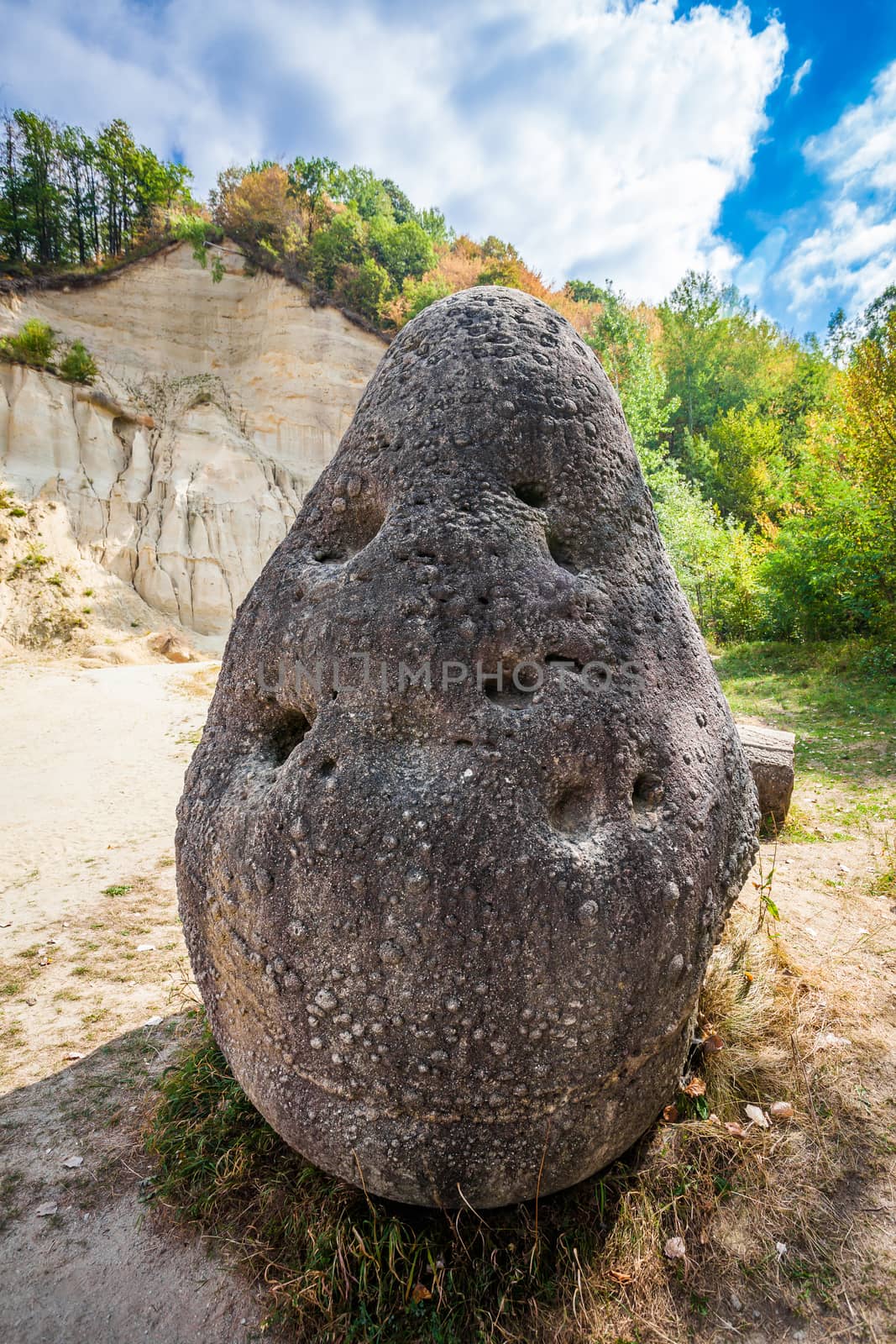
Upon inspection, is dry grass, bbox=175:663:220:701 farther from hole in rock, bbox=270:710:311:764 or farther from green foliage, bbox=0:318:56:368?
green foliage, bbox=0:318:56:368

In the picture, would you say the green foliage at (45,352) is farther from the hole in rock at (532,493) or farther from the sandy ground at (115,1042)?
the hole in rock at (532,493)

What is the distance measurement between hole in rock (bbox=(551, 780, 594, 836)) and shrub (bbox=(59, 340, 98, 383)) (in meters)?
18.4

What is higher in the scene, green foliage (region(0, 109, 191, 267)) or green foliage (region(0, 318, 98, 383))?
green foliage (region(0, 109, 191, 267))

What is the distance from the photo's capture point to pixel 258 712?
87.0 inches

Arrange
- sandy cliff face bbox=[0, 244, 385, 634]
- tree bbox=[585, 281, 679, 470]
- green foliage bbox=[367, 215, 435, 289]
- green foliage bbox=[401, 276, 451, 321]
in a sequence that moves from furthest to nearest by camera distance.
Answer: green foliage bbox=[367, 215, 435, 289], green foliage bbox=[401, 276, 451, 321], tree bbox=[585, 281, 679, 470], sandy cliff face bbox=[0, 244, 385, 634]

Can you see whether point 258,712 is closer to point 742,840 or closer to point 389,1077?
point 389,1077

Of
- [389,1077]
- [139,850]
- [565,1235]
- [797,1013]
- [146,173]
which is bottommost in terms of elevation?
[139,850]

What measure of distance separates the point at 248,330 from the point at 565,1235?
20.7 m

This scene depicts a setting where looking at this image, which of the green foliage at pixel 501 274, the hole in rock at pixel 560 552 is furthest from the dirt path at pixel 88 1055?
the green foliage at pixel 501 274

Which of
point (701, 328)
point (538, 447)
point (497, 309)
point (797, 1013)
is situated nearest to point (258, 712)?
point (538, 447)

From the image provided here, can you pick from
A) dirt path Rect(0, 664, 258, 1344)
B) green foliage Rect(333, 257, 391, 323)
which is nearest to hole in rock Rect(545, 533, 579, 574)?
dirt path Rect(0, 664, 258, 1344)

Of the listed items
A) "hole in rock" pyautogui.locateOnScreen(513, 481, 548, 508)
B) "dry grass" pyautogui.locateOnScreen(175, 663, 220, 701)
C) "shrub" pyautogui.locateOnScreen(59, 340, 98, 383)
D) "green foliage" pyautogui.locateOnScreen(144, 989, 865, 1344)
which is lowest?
"green foliage" pyautogui.locateOnScreen(144, 989, 865, 1344)

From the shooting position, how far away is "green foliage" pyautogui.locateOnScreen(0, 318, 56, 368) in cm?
1527

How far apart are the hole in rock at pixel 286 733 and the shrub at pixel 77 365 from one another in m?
17.6
